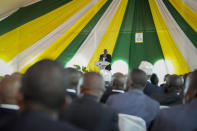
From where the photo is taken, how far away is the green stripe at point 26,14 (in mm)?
6785

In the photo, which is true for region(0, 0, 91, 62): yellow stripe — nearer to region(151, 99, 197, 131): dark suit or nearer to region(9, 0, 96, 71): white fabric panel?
region(9, 0, 96, 71): white fabric panel

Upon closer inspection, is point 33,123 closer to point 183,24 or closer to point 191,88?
point 191,88

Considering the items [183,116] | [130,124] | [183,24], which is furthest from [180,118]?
[183,24]

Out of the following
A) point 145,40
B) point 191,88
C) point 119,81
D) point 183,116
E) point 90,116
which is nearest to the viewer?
point 90,116

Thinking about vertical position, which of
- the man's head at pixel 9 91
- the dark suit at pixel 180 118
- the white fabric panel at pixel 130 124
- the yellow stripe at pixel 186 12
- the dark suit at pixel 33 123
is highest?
A: the yellow stripe at pixel 186 12

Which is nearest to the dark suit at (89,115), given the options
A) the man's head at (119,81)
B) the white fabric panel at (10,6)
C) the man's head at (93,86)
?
the man's head at (93,86)

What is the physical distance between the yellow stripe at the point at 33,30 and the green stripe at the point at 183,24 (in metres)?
2.42

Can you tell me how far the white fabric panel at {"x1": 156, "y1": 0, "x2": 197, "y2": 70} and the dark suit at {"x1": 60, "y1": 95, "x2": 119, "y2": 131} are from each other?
556 cm

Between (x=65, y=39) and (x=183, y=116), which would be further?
(x=65, y=39)

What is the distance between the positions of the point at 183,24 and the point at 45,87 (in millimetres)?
6357

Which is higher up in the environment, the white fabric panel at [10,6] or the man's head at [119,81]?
the white fabric panel at [10,6]

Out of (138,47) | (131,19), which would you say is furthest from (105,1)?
(138,47)

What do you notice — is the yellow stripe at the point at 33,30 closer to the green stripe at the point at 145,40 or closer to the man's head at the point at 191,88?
the green stripe at the point at 145,40

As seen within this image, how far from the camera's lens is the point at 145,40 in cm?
705
